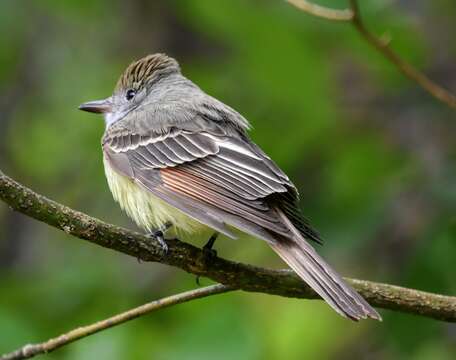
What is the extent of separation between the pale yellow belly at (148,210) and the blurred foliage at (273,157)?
52cm

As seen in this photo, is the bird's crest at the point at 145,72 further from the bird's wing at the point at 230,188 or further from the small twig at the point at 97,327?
the small twig at the point at 97,327

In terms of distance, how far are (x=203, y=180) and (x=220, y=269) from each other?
0.58m

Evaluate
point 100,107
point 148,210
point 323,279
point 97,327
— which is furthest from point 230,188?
point 100,107

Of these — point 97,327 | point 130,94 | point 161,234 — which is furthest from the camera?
point 130,94

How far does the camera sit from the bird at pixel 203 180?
11.6ft

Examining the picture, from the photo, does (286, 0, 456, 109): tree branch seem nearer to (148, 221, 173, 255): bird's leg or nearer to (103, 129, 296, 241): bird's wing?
(103, 129, 296, 241): bird's wing

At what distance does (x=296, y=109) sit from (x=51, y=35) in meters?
3.79

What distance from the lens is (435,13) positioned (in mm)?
6371

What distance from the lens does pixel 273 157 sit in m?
5.20

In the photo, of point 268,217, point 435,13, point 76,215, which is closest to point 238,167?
point 268,217

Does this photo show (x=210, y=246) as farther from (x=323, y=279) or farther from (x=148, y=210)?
(x=323, y=279)

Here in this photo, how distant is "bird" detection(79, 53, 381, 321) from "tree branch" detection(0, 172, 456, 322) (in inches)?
4.1

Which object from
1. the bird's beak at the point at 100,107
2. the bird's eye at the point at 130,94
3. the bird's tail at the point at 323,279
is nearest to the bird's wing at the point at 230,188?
the bird's tail at the point at 323,279

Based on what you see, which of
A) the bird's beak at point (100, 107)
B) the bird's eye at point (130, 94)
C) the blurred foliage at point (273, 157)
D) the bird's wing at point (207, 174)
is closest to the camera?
the bird's wing at point (207, 174)
